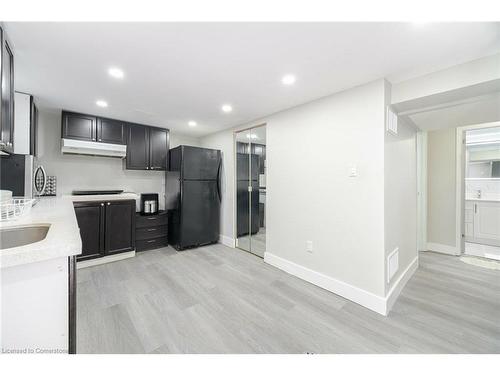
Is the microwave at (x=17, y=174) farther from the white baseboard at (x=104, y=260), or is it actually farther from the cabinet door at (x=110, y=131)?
the white baseboard at (x=104, y=260)

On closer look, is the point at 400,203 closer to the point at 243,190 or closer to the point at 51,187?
the point at 243,190

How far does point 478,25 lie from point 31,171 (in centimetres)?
432

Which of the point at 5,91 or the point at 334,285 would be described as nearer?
the point at 5,91

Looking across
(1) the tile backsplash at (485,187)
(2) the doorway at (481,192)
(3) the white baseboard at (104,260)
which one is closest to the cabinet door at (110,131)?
(3) the white baseboard at (104,260)

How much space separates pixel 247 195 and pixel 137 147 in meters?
2.12

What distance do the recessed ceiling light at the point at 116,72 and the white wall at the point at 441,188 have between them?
475 cm

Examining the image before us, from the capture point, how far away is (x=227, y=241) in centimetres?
380

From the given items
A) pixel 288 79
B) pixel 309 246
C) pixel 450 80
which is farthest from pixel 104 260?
pixel 450 80

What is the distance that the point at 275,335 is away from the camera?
5.13 ft

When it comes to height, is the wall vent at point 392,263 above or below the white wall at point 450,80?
below

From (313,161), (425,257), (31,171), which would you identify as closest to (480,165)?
(425,257)

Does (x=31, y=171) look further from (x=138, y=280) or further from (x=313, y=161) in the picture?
(x=313, y=161)

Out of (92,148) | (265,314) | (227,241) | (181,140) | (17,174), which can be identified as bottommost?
(265,314)

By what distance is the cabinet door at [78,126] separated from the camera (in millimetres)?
2848
